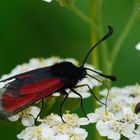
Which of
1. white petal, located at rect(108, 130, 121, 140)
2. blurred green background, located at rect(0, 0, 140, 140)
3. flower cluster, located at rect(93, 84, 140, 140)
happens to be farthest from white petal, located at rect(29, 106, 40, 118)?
blurred green background, located at rect(0, 0, 140, 140)

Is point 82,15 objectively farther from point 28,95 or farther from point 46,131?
point 46,131

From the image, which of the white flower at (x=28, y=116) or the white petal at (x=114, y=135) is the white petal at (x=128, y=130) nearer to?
the white petal at (x=114, y=135)

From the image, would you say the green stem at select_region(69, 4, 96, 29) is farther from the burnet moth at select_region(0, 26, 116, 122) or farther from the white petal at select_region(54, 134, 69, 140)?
the white petal at select_region(54, 134, 69, 140)

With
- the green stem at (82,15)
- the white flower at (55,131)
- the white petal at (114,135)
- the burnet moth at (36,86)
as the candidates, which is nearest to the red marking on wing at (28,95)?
the burnet moth at (36,86)

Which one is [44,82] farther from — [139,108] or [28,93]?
[139,108]

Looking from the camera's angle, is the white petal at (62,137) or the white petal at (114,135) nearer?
the white petal at (62,137)

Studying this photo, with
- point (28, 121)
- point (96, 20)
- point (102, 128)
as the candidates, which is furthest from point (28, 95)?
point (96, 20)

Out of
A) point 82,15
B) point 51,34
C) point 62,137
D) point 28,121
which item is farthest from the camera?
point 51,34

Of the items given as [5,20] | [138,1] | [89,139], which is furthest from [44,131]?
[5,20]
